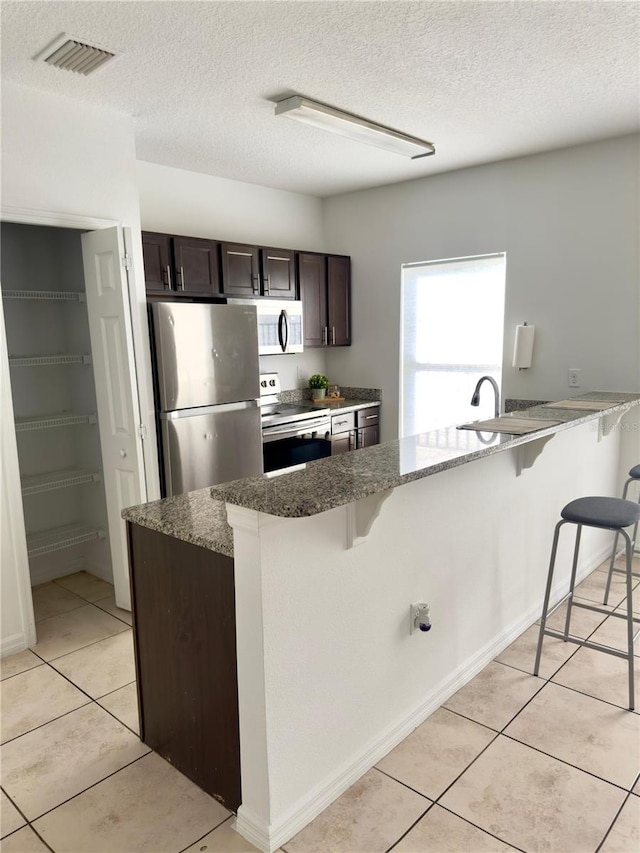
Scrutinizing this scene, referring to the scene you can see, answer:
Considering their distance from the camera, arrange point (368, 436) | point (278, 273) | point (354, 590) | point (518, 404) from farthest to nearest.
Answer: point (368, 436) → point (278, 273) → point (518, 404) → point (354, 590)

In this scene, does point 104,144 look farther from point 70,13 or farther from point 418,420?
point 418,420

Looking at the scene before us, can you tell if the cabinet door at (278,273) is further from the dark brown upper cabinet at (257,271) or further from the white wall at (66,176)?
the white wall at (66,176)

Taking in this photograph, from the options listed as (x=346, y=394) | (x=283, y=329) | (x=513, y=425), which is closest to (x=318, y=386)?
(x=346, y=394)

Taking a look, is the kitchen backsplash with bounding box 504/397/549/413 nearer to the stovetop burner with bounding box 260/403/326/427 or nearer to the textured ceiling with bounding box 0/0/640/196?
the stovetop burner with bounding box 260/403/326/427

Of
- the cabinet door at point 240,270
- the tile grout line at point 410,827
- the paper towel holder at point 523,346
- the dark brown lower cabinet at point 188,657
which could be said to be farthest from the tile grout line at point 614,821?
the cabinet door at point 240,270

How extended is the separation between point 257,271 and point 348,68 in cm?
197

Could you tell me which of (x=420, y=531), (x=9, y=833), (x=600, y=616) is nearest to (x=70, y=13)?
(x=420, y=531)

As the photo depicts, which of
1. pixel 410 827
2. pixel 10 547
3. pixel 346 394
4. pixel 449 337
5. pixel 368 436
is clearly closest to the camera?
pixel 410 827

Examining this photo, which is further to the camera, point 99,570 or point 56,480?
point 99,570

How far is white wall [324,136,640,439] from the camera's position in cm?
389

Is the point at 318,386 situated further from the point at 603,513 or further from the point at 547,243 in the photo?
the point at 603,513

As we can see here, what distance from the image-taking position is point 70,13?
220cm

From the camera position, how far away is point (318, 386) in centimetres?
534

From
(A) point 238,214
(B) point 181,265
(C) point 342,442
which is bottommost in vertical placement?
(C) point 342,442
